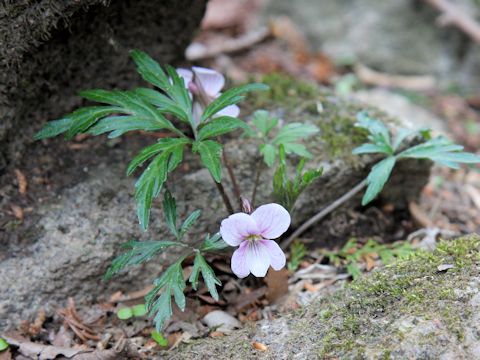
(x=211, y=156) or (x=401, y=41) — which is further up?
(x=211, y=156)

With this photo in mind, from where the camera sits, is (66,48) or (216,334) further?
(66,48)

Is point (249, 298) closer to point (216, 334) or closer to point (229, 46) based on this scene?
point (216, 334)

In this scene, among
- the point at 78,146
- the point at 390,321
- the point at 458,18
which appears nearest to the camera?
the point at 390,321

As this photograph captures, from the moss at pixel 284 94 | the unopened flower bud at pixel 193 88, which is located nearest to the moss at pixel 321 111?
the moss at pixel 284 94

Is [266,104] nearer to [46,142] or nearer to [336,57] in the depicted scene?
[46,142]

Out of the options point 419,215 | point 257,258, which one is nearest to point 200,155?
point 257,258

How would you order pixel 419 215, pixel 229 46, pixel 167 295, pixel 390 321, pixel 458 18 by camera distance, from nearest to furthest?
pixel 390 321
pixel 167 295
pixel 419 215
pixel 458 18
pixel 229 46

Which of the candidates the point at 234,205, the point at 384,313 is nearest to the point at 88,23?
the point at 234,205
